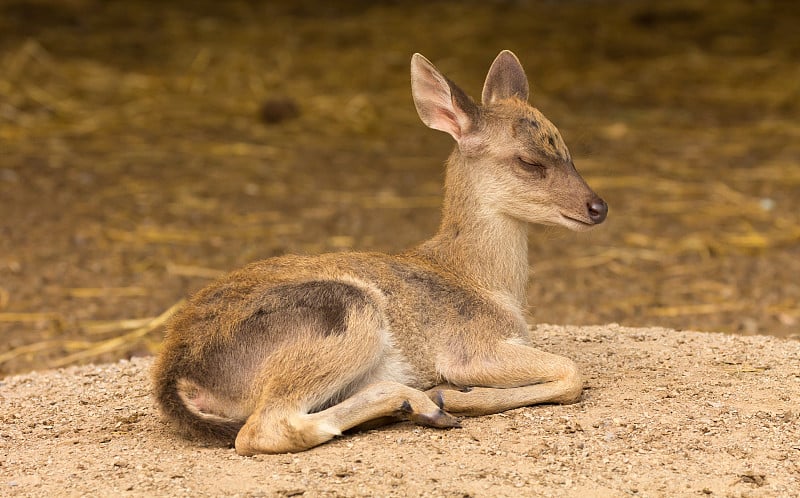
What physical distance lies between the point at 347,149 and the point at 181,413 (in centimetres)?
796

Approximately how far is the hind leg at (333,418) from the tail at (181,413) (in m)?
0.14

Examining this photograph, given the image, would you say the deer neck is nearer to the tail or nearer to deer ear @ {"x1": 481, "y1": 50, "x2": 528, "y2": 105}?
deer ear @ {"x1": 481, "y1": 50, "x2": 528, "y2": 105}

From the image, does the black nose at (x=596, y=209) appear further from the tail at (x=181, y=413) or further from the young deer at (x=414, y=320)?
the tail at (x=181, y=413)

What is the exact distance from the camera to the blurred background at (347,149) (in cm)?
927

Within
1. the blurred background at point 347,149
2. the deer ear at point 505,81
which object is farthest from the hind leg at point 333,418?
the blurred background at point 347,149

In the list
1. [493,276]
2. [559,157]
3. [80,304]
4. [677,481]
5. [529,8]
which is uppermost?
[529,8]

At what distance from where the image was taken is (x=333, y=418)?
5109 millimetres

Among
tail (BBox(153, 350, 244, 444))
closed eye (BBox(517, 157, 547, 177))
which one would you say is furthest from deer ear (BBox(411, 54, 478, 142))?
tail (BBox(153, 350, 244, 444))

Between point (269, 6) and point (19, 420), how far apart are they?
A: 13.7 metres

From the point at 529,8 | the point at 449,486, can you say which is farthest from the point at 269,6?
the point at 449,486

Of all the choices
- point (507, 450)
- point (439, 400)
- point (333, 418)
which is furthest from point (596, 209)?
point (333, 418)

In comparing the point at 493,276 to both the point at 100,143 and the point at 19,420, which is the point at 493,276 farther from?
the point at 100,143

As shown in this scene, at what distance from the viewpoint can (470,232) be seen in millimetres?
6027

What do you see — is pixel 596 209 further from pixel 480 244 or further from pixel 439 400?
pixel 439 400
